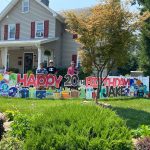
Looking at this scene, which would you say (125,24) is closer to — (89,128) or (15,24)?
(89,128)

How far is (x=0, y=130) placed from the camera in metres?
6.77

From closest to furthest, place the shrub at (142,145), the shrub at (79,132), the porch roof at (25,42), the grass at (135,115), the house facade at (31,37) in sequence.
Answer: the shrub at (79,132), the shrub at (142,145), the grass at (135,115), the porch roof at (25,42), the house facade at (31,37)

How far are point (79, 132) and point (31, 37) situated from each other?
29.9 m

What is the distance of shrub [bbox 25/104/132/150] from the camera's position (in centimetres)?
491

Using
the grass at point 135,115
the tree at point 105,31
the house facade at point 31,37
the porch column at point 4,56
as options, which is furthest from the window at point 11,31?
the grass at point 135,115

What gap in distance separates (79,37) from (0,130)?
6683 millimetres

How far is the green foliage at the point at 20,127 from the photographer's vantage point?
20.9 feet

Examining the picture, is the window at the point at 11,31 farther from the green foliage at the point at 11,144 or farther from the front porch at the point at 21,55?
the green foliage at the point at 11,144

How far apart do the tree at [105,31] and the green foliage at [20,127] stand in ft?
20.8

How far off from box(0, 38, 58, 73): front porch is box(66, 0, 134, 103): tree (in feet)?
62.8

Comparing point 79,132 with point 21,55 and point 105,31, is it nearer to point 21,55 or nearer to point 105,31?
point 105,31

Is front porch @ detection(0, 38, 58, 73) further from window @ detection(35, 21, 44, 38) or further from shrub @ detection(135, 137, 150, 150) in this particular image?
shrub @ detection(135, 137, 150, 150)

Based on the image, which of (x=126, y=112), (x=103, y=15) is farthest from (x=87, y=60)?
(x=126, y=112)

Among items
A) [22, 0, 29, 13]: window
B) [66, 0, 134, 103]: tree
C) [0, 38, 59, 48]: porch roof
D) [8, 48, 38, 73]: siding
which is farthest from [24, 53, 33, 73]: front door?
[66, 0, 134, 103]: tree
